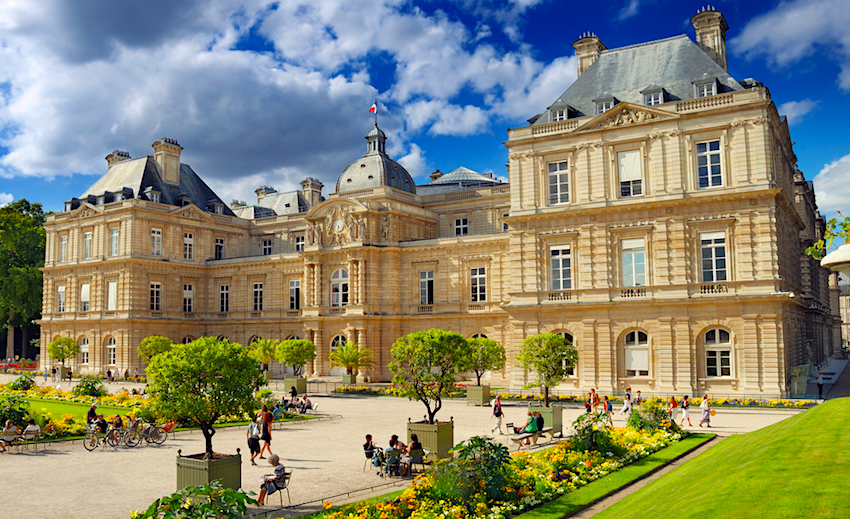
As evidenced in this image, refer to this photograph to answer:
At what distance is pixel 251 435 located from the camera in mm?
24438

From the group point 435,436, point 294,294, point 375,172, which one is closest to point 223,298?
point 294,294

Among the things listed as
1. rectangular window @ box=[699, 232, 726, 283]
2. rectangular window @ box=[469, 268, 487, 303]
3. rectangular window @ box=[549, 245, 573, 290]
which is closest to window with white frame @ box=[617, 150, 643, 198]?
rectangular window @ box=[699, 232, 726, 283]

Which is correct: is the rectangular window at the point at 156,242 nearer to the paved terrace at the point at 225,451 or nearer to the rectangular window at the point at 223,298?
the rectangular window at the point at 223,298

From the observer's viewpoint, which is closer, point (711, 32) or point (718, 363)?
point (718, 363)

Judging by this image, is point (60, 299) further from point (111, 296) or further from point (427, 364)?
point (427, 364)

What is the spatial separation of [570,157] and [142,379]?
132 feet

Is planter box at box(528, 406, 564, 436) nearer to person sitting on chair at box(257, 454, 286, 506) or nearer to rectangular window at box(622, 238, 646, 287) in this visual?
person sitting on chair at box(257, 454, 286, 506)

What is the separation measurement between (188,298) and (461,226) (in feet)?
93.5

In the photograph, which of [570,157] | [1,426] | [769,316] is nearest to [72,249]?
[1,426]

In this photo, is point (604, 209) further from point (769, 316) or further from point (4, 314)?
point (4, 314)

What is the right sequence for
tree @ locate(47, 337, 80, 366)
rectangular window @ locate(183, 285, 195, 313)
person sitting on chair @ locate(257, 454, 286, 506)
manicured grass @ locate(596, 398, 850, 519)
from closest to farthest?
manicured grass @ locate(596, 398, 850, 519), person sitting on chair @ locate(257, 454, 286, 506), tree @ locate(47, 337, 80, 366), rectangular window @ locate(183, 285, 195, 313)

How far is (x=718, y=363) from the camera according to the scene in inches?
1556

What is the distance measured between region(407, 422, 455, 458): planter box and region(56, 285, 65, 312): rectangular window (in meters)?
59.9

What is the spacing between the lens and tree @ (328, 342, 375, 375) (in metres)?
53.6
